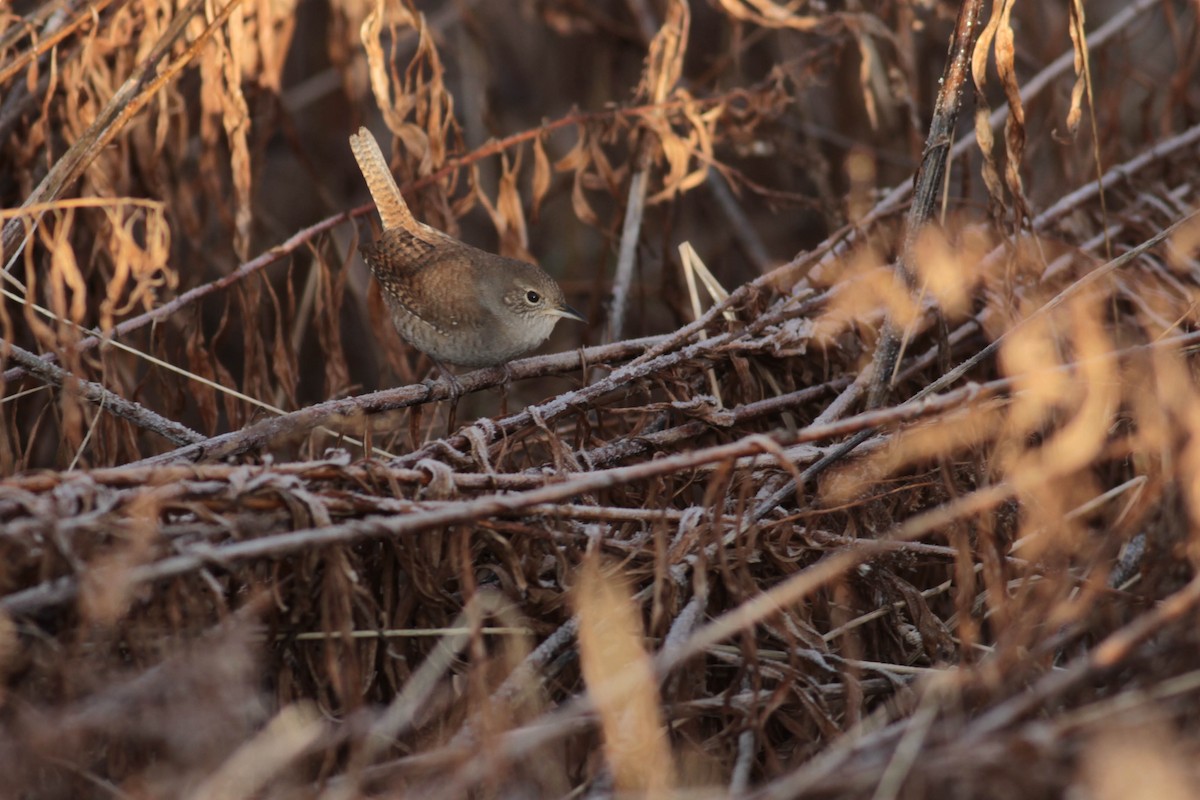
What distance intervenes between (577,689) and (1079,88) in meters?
1.72

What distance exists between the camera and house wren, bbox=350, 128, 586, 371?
3525 mm

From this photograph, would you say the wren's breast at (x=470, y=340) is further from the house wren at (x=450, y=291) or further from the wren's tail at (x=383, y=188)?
the wren's tail at (x=383, y=188)

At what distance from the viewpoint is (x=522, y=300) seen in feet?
12.0

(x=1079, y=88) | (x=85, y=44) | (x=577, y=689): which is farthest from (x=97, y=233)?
(x=1079, y=88)

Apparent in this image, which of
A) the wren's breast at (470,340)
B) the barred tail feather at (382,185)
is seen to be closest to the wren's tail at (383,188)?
the barred tail feather at (382,185)

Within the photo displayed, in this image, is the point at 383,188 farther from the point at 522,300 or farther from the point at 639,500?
the point at 639,500

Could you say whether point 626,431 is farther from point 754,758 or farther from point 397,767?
point 397,767

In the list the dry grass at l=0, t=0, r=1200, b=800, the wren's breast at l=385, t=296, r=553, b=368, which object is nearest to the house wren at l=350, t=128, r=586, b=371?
the wren's breast at l=385, t=296, r=553, b=368

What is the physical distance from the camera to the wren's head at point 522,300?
358cm

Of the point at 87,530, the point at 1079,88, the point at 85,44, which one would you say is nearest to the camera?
the point at 87,530

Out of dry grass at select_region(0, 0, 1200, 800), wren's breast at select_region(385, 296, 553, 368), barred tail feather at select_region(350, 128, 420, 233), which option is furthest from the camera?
barred tail feather at select_region(350, 128, 420, 233)

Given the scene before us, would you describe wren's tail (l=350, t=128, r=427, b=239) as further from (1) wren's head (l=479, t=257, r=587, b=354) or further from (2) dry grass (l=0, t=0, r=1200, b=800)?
(1) wren's head (l=479, t=257, r=587, b=354)

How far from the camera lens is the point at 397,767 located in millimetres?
1730

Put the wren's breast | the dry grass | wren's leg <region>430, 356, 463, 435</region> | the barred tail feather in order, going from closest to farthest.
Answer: the dry grass
wren's leg <region>430, 356, 463, 435</region>
the wren's breast
the barred tail feather
